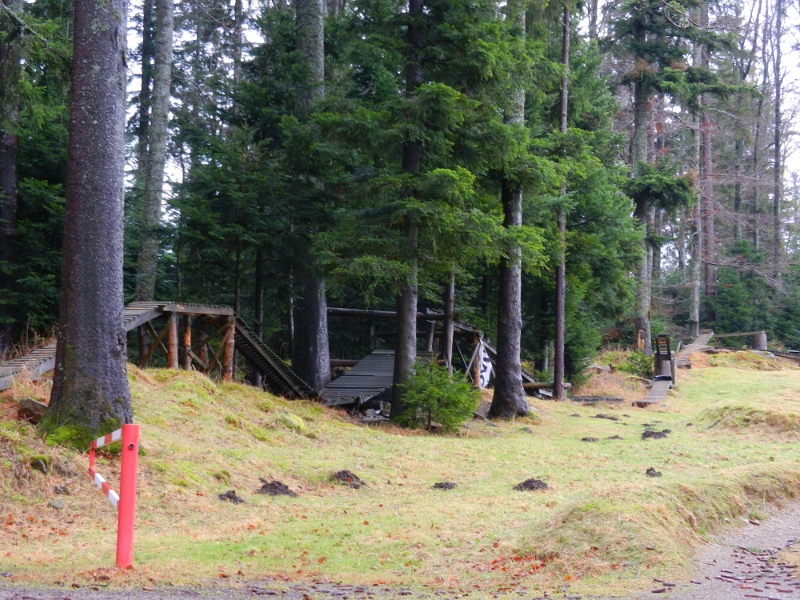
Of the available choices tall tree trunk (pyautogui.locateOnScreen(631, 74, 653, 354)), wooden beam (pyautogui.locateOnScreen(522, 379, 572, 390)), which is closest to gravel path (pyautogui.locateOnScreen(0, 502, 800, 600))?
wooden beam (pyautogui.locateOnScreen(522, 379, 572, 390))

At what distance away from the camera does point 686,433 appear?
16250 mm

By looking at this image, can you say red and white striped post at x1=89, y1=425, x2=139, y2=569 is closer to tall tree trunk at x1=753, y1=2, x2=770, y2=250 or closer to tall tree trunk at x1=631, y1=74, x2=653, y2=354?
tall tree trunk at x1=631, y1=74, x2=653, y2=354

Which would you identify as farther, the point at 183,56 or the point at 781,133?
the point at 781,133

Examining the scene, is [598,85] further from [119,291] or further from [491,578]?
[491,578]

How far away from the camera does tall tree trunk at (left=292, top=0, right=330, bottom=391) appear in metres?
18.8

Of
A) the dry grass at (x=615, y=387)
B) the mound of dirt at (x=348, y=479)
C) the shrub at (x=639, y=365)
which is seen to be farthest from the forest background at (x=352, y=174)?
the mound of dirt at (x=348, y=479)

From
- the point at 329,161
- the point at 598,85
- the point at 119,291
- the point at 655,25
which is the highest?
the point at 655,25

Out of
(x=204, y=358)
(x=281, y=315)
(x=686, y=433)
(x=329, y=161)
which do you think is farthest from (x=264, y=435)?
(x=281, y=315)

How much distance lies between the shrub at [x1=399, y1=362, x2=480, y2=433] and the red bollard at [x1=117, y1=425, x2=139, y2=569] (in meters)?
10.2

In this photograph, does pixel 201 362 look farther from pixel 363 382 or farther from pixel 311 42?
pixel 311 42

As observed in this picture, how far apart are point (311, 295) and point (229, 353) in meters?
3.03

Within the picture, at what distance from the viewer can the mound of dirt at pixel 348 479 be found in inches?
410

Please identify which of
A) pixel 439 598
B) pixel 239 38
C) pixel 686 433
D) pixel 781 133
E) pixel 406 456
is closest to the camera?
pixel 439 598

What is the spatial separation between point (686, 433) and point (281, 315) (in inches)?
510
